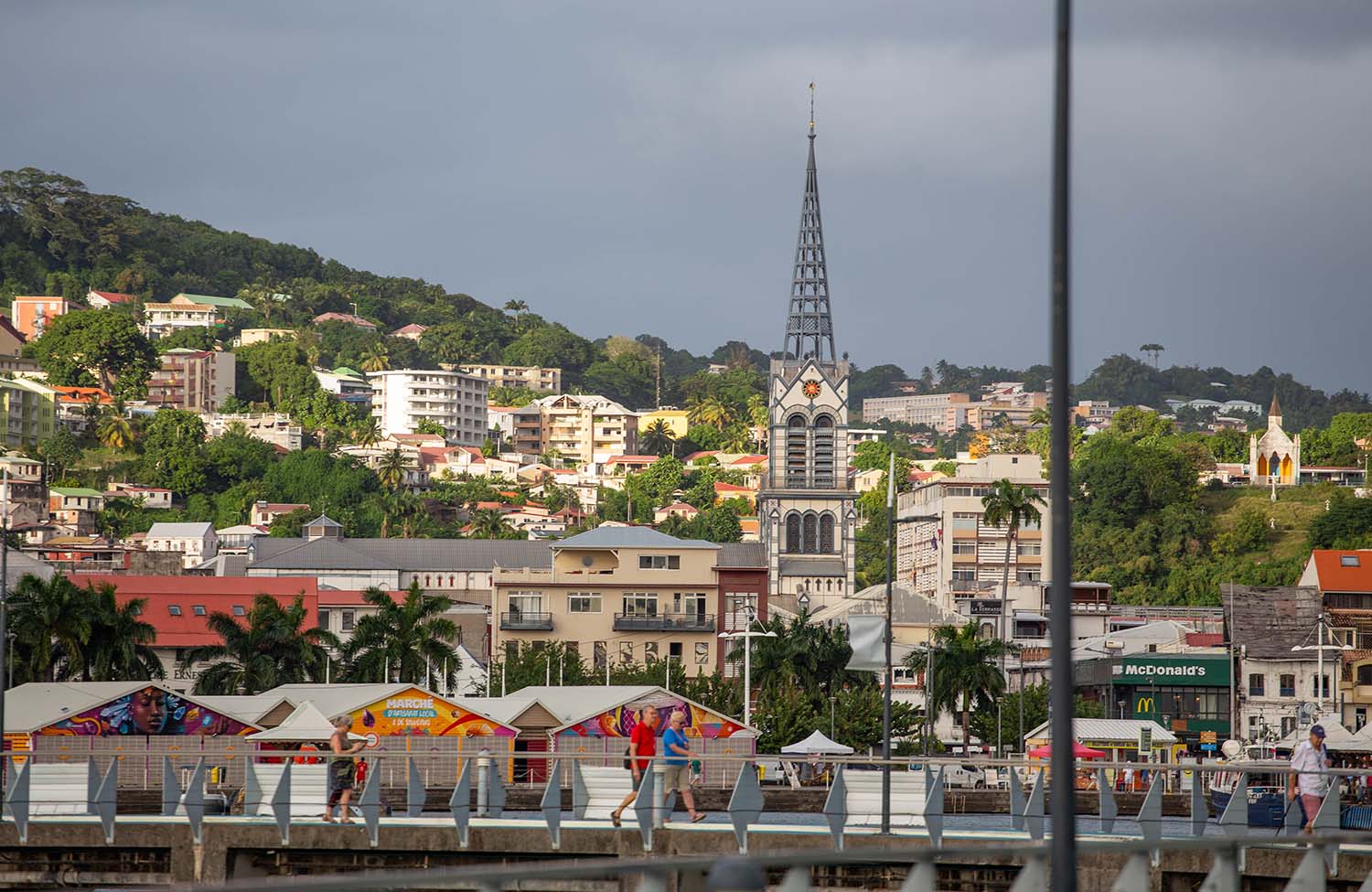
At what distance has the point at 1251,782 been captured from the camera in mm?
52188

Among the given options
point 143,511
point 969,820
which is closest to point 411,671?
point 969,820

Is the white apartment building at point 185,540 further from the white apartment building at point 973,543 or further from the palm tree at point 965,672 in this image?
the palm tree at point 965,672

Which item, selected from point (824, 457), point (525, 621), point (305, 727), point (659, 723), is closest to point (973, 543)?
point (824, 457)

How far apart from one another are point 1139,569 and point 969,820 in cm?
13487

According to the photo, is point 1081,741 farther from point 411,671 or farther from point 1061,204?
point 1061,204

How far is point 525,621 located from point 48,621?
102 feet

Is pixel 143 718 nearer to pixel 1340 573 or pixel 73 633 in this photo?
pixel 73 633

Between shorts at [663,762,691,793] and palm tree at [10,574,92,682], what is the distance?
4101 centimetres

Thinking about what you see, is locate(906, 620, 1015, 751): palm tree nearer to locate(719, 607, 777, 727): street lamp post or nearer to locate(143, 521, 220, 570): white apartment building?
locate(719, 607, 777, 727): street lamp post


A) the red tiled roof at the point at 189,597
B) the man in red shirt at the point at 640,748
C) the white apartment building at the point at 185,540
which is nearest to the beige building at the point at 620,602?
the red tiled roof at the point at 189,597

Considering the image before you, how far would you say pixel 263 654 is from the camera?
242ft

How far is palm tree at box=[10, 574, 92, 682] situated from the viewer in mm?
66188

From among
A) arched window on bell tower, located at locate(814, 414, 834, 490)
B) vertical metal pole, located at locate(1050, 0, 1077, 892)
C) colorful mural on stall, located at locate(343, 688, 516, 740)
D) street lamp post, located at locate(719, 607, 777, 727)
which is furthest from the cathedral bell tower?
vertical metal pole, located at locate(1050, 0, 1077, 892)

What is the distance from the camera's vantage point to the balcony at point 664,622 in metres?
95.1
